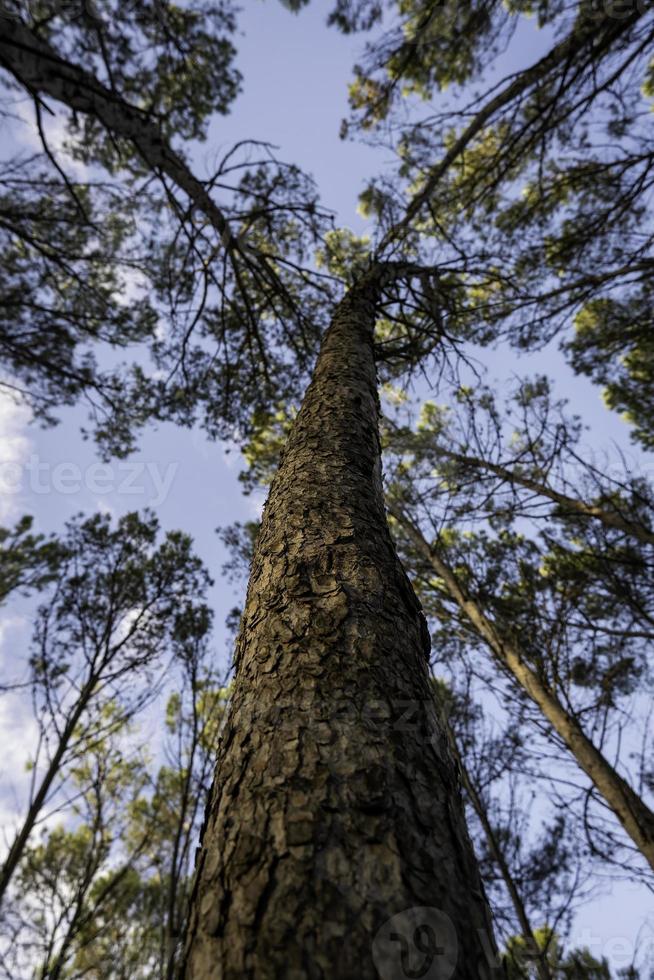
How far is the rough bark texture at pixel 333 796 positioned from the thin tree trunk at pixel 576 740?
4.10 meters

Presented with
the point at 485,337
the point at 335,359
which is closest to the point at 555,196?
the point at 485,337

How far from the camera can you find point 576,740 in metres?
4.16

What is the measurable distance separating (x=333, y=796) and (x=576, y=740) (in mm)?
4603

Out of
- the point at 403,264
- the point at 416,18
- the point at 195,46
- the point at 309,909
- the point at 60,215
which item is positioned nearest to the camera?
the point at 309,909

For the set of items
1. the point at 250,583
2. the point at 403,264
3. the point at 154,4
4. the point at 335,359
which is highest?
the point at 154,4

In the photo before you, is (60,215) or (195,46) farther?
(60,215)

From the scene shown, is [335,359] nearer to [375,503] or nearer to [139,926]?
[375,503]

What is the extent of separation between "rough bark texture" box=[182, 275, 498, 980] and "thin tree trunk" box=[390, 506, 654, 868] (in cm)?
410

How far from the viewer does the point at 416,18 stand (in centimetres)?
506

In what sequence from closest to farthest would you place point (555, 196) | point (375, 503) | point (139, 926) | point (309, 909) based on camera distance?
point (309, 909)
point (375, 503)
point (555, 196)
point (139, 926)

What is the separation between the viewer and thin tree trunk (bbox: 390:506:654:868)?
3599mm

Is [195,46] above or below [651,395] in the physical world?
above

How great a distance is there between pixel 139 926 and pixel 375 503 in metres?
11.2

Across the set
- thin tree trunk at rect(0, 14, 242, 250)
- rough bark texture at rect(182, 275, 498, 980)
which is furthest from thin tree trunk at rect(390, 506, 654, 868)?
thin tree trunk at rect(0, 14, 242, 250)
